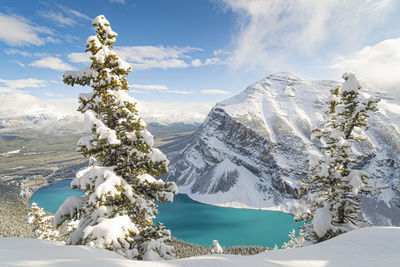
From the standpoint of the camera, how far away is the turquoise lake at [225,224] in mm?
89438

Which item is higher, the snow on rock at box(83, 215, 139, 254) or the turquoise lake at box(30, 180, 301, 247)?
the snow on rock at box(83, 215, 139, 254)

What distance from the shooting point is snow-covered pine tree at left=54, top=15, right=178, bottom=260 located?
8016 millimetres

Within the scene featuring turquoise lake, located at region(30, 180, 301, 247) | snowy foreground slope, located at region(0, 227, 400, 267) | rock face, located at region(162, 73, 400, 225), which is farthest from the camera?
rock face, located at region(162, 73, 400, 225)

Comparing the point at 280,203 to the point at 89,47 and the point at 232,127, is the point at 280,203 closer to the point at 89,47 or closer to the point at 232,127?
the point at 232,127

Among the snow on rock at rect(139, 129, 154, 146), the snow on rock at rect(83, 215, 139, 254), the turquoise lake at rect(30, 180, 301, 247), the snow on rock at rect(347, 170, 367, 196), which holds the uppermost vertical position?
the snow on rock at rect(139, 129, 154, 146)

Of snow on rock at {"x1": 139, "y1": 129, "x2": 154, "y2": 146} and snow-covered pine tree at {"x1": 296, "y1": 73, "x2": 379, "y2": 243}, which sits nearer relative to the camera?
snow on rock at {"x1": 139, "y1": 129, "x2": 154, "y2": 146}

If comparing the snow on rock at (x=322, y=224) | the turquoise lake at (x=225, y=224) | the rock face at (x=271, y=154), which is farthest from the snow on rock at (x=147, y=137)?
the rock face at (x=271, y=154)

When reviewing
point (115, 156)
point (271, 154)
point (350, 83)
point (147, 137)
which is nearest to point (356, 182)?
point (350, 83)

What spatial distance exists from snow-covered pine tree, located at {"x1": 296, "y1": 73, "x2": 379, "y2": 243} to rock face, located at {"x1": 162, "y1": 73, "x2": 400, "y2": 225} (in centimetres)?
11832

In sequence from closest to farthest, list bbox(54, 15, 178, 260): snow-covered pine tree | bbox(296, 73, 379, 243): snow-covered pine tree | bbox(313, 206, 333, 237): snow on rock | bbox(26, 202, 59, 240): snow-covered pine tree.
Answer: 1. bbox(54, 15, 178, 260): snow-covered pine tree
2. bbox(313, 206, 333, 237): snow on rock
3. bbox(296, 73, 379, 243): snow-covered pine tree
4. bbox(26, 202, 59, 240): snow-covered pine tree

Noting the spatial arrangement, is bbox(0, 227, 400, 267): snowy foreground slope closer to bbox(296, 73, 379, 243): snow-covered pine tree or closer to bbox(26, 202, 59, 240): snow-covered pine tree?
bbox(296, 73, 379, 243): snow-covered pine tree

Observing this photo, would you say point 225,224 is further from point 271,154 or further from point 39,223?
point 39,223

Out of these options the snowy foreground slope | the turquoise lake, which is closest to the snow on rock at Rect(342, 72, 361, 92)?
the snowy foreground slope

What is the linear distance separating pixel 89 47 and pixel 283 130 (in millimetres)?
157805
